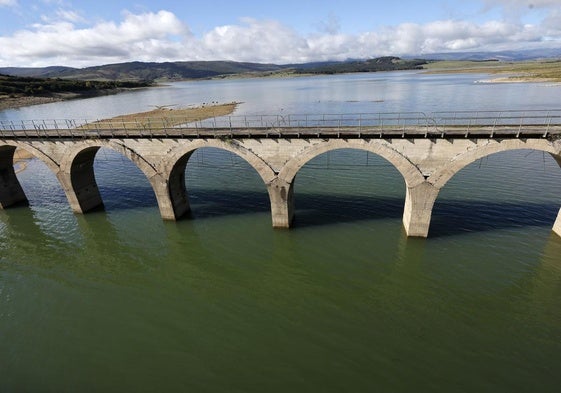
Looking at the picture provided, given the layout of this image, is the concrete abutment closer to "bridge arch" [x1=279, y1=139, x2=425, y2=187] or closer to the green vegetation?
"bridge arch" [x1=279, y1=139, x2=425, y2=187]

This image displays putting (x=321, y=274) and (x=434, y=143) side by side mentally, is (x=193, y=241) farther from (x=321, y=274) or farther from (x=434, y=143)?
(x=434, y=143)

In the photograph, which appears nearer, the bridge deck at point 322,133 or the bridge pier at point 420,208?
the bridge deck at point 322,133

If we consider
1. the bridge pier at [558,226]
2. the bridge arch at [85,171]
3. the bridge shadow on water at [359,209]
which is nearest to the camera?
the bridge pier at [558,226]

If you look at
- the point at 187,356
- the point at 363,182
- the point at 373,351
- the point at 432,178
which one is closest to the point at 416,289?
the point at 373,351

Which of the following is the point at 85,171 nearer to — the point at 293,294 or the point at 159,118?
the point at 293,294

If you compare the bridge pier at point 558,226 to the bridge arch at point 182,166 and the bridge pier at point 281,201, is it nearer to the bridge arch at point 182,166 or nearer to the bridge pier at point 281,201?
the bridge pier at point 281,201

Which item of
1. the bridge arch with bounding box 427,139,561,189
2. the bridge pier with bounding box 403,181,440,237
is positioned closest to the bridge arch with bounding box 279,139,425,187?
the bridge pier with bounding box 403,181,440,237

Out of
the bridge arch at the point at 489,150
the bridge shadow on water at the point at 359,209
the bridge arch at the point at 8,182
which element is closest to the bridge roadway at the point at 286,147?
the bridge arch at the point at 489,150
